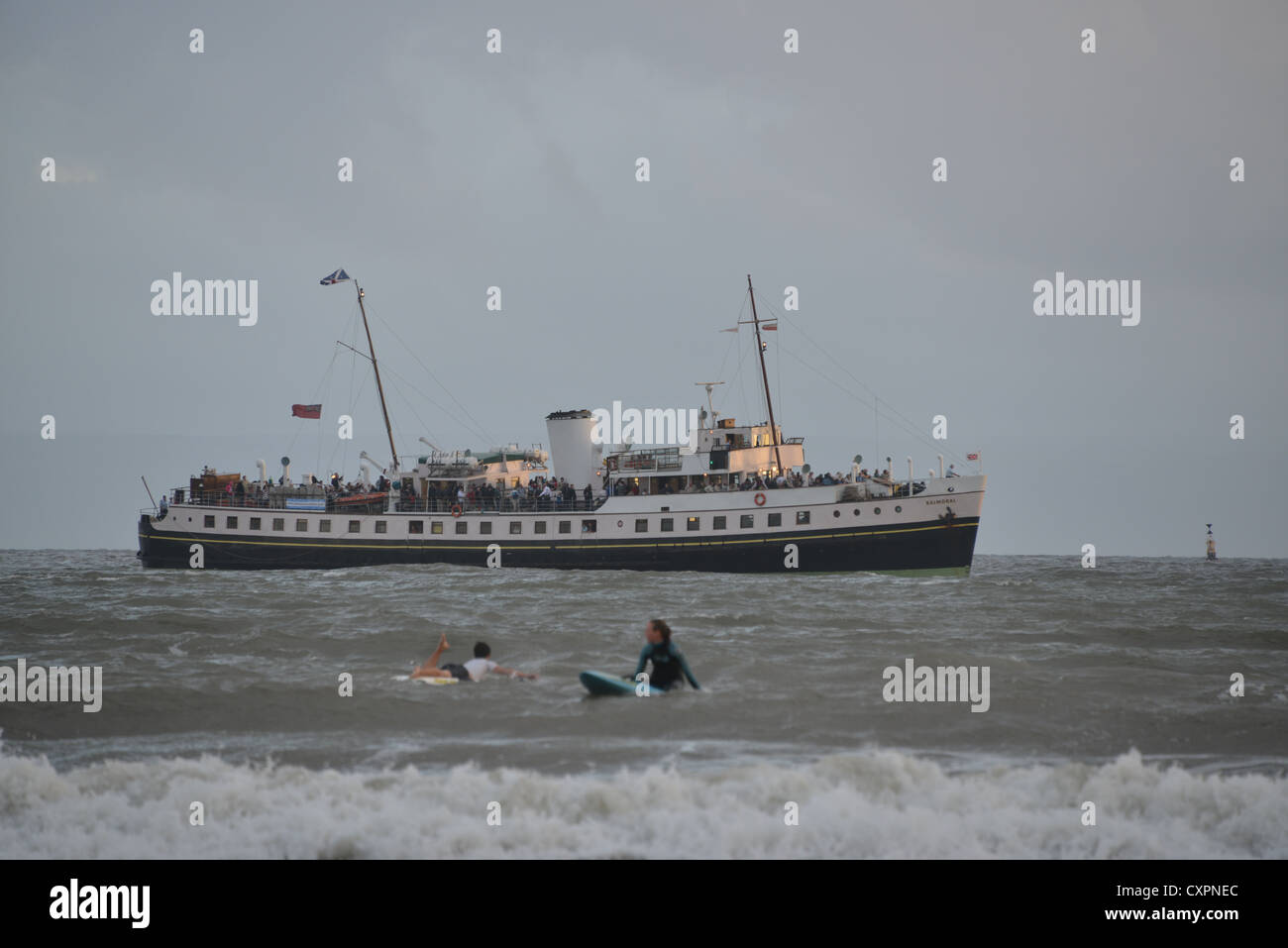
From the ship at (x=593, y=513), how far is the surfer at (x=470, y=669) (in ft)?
106

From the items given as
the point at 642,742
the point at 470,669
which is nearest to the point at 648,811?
the point at 642,742

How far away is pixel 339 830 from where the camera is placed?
441 inches

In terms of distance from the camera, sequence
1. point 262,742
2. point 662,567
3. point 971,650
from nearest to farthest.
→ point 262,742, point 971,650, point 662,567

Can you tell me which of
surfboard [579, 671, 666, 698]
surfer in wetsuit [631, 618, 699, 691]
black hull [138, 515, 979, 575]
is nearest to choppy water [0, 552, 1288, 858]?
surfboard [579, 671, 666, 698]

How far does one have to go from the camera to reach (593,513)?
54.2m

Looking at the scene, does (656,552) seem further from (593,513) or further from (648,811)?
(648,811)

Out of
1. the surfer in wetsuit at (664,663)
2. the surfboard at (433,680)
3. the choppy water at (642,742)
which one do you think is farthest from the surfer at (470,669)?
the surfer in wetsuit at (664,663)

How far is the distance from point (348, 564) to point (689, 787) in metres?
48.4

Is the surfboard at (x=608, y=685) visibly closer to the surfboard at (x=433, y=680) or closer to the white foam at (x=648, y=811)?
the surfboard at (x=433, y=680)

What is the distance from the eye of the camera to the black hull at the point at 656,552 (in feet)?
166

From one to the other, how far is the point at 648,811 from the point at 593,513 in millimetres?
42516

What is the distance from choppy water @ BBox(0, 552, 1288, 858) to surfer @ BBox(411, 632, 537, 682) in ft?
1.03
